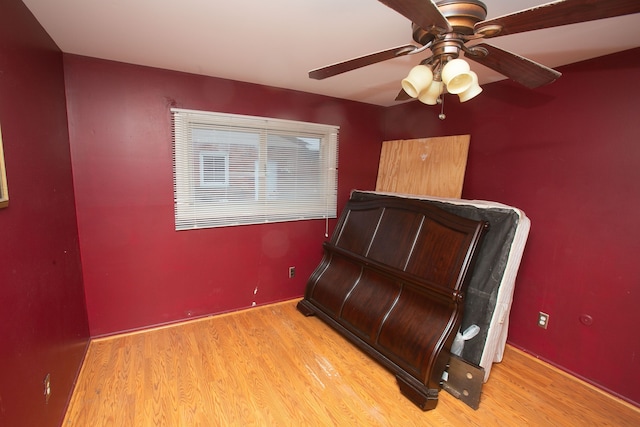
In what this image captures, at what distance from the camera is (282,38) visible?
186 centimetres

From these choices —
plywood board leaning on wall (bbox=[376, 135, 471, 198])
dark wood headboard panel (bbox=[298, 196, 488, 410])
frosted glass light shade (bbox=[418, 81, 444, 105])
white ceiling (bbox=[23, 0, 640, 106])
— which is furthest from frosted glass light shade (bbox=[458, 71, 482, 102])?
plywood board leaning on wall (bbox=[376, 135, 471, 198])

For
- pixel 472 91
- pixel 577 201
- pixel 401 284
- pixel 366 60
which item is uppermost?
pixel 366 60

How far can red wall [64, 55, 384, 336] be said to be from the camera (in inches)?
90.7

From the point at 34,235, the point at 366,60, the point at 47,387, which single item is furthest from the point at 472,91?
the point at 47,387

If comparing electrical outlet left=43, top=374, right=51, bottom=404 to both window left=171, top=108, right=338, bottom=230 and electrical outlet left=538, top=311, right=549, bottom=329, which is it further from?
electrical outlet left=538, top=311, right=549, bottom=329

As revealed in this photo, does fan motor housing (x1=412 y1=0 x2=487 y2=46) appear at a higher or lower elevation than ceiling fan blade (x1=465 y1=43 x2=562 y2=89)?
higher

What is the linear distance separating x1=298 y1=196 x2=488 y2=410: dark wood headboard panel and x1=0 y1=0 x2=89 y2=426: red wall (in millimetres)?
1906

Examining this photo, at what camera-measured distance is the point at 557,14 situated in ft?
3.12

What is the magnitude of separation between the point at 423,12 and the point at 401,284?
185 centimetres

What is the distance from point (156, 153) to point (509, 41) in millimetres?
2669

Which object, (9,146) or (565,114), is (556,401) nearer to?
(565,114)

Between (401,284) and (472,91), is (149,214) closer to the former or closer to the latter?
(401,284)

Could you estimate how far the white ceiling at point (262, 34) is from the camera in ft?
4.98

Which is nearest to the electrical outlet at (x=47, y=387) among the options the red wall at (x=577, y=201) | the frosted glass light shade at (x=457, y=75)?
the frosted glass light shade at (x=457, y=75)
